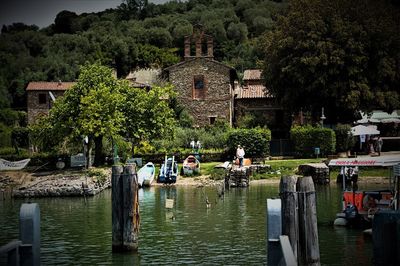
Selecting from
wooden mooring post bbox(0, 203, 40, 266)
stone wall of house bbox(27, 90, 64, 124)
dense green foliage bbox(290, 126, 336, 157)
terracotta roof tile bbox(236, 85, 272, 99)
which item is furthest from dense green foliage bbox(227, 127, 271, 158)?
wooden mooring post bbox(0, 203, 40, 266)

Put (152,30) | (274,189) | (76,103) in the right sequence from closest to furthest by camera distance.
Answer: (274,189) → (76,103) → (152,30)

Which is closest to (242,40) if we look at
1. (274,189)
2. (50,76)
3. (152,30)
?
(152,30)

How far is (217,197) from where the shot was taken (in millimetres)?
36125

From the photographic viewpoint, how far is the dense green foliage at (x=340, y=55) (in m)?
50.8

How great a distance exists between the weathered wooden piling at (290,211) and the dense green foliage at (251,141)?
35.6 metres

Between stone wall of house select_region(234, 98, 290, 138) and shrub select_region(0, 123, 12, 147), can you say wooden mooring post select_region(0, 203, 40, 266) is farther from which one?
shrub select_region(0, 123, 12, 147)

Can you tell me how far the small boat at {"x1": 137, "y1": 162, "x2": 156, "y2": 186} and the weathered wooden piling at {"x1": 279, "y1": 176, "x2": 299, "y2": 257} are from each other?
29.3 m

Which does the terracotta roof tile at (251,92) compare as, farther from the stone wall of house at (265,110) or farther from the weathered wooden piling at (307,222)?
the weathered wooden piling at (307,222)

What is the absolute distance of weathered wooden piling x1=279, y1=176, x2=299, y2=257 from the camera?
48.5 ft

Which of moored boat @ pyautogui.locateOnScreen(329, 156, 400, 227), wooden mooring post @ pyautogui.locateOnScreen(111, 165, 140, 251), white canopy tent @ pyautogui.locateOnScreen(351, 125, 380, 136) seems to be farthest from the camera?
white canopy tent @ pyautogui.locateOnScreen(351, 125, 380, 136)

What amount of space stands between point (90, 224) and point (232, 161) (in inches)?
938

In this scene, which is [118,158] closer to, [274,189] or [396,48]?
[274,189]

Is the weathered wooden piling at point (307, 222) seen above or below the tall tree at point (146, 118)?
below

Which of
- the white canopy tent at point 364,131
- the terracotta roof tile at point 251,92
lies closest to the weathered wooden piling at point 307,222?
the white canopy tent at point 364,131
